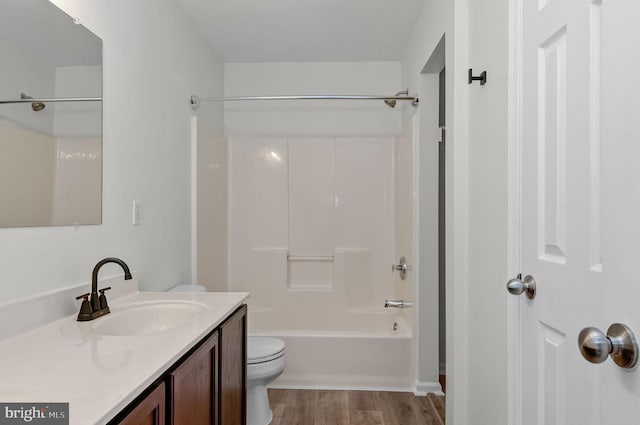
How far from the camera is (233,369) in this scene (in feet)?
5.20

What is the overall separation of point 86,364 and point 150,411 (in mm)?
180

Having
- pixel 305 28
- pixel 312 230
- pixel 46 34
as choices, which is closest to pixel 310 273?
pixel 312 230

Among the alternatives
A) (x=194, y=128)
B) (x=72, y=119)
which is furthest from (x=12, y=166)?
(x=194, y=128)

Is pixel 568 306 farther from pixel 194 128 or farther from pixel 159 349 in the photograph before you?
pixel 194 128

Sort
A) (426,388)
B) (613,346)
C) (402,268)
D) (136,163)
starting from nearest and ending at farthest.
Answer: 1. (613,346)
2. (136,163)
3. (426,388)
4. (402,268)

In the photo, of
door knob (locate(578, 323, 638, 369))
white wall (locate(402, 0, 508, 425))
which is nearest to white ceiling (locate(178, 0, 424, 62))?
white wall (locate(402, 0, 508, 425))

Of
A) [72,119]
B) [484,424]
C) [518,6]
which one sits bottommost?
[484,424]

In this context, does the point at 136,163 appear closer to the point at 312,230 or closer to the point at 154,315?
the point at 154,315

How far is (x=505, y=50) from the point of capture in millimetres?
1367

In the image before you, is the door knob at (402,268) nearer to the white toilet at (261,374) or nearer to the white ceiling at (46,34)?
the white toilet at (261,374)

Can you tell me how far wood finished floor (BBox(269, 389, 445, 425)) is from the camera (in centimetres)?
233

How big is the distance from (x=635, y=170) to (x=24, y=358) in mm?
1373

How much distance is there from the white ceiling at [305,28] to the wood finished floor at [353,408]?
96.3 inches

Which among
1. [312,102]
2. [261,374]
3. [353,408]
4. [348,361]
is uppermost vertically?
[312,102]
